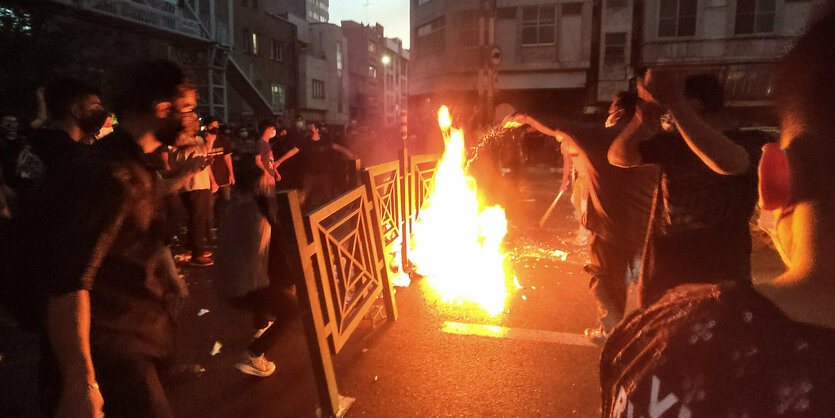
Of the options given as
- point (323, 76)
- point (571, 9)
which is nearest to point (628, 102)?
point (571, 9)

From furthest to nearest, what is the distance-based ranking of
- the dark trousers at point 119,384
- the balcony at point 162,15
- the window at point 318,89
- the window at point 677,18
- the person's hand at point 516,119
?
the window at point 318,89, the window at point 677,18, the balcony at point 162,15, the person's hand at point 516,119, the dark trousers at point 119,384

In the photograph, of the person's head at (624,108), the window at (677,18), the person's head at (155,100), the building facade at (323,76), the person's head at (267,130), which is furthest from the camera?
the building facade at (323,76)

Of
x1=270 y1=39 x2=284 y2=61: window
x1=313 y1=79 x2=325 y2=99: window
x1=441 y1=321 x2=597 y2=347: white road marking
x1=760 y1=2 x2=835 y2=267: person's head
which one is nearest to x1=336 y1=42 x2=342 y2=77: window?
x1=313 y1=79 x2=325 y2=99: window

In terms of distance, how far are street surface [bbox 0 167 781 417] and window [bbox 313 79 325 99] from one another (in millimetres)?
40520

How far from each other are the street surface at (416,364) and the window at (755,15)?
2590cm

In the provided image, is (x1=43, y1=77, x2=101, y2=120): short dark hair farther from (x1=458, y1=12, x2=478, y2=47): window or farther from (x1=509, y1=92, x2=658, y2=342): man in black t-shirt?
(x1=458, y1=12, x2=478, y2=47): window

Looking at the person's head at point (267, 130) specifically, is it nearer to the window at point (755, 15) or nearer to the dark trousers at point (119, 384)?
the dark trousers at point (119, 384)

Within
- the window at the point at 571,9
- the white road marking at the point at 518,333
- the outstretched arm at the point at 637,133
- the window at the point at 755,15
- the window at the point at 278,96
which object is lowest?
the white road marking at the point at 518,333

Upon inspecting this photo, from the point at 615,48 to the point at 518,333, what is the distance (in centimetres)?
2807

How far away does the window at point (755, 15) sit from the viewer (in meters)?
25.3

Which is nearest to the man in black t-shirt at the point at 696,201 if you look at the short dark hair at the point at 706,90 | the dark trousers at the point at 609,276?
the short dark hair at the point at 706,90

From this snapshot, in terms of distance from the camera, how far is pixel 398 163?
6445 millimetres

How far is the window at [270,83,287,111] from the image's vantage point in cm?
3734

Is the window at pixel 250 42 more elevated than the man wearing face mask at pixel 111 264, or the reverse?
the window at pixel 250 42
